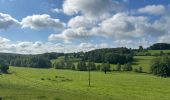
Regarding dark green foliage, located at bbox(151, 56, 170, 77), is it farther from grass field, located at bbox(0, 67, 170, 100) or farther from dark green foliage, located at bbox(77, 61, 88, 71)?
grass field, located at bbox(0, 67, 170, 100)

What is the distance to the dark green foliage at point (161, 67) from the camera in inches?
5807

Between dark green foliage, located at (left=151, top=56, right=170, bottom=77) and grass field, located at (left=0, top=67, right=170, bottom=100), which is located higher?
dark green foliage, located at (left=151, top=56, right=170, bottom=77)

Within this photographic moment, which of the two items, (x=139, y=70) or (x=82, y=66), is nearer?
(x=139, y=70)

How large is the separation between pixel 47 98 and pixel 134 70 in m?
131

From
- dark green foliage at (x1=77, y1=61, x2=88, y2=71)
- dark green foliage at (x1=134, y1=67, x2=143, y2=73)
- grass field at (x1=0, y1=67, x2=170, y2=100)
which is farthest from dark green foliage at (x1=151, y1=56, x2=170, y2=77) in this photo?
grass field at (x1=0, y1=67, x2=170, y2=100)

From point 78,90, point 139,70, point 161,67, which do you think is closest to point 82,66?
point 139,70

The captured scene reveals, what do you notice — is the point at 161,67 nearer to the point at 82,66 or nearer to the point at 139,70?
the point at 139,70

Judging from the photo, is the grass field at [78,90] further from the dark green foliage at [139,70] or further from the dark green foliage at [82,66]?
the dark green foliage at [82,66]

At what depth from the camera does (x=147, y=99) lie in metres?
56.4

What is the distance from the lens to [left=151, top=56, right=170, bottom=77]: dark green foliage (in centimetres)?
14750

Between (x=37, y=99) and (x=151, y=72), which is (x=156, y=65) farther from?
(x=37, y=99)

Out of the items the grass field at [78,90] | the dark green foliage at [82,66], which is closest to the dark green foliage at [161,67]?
the dark green foliage at [82,66]

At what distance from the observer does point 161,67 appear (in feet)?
485

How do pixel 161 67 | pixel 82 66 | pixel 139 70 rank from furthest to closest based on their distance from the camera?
pixel 82 66 → pixel 139 70 → pixel 161 67
